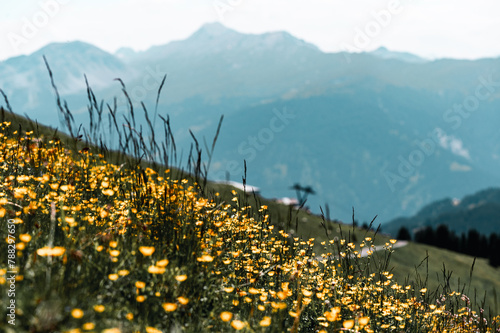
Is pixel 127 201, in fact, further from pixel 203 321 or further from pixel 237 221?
pixel 203 321

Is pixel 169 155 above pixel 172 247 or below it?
above

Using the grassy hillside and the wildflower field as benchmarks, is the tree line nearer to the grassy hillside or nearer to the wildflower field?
the grassy hillside

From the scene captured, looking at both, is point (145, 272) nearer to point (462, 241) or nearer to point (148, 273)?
point (148, 273)

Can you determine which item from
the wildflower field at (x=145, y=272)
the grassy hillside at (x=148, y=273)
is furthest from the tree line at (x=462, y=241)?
the wildflower field at (x=145, y=272)

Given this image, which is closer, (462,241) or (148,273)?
(148,273)

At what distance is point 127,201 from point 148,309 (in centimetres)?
238

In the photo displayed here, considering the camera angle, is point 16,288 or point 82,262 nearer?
point 16,288

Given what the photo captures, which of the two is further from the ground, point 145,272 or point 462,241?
point 145,272

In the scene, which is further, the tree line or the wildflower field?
→ the tree line

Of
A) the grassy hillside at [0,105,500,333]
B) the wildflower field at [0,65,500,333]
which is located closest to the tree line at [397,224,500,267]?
the grassy hillside at [0,105,500,333]

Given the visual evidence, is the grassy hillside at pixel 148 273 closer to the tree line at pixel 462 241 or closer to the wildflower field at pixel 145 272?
the wildflower field at pixel 145 272

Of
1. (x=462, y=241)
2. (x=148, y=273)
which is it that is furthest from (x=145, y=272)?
(x=462, y=241)

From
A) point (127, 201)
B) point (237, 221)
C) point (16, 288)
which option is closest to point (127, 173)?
point (127, 201)

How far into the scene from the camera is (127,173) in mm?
7129
